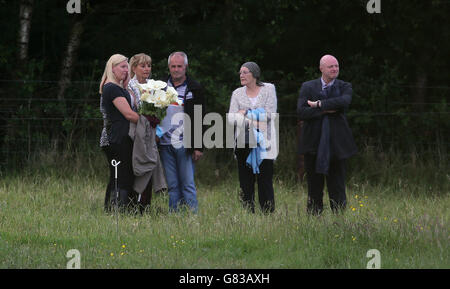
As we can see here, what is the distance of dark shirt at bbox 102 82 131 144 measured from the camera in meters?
8.41

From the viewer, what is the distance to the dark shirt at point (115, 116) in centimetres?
841

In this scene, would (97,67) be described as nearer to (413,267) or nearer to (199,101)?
(199,101)

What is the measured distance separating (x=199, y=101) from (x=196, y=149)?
0.58 meters

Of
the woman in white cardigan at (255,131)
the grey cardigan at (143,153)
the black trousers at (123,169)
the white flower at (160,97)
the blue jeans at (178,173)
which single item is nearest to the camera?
the white flower at (160,97)

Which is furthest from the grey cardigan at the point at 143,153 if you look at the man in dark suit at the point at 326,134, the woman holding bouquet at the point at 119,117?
the man in dark suit at the point at 326,134

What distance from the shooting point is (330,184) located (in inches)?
348

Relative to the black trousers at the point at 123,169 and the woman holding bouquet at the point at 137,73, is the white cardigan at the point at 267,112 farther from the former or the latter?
the black trousers at the point at 123,169

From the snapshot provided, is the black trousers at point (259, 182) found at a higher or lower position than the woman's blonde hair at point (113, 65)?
lower

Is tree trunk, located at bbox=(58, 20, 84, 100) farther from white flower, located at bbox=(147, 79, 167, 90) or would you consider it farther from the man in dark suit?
the man in dark suit

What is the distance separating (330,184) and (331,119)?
774 millimetres

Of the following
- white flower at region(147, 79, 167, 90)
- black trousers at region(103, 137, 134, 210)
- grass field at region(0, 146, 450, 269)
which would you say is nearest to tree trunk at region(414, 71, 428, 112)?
grass field at region(0, 146, 450, 269)

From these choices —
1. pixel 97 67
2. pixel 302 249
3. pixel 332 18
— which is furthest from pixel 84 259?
pixel 332 18

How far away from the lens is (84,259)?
6.62 meters

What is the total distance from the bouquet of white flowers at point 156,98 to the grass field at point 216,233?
117 cm
